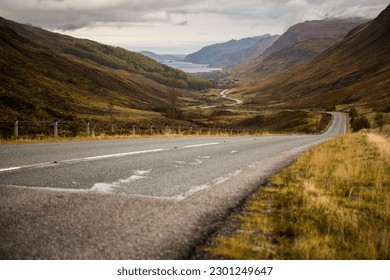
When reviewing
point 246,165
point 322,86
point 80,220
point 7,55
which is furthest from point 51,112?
point 322,86

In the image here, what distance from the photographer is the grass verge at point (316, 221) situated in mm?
3963

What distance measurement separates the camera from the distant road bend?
394 cm

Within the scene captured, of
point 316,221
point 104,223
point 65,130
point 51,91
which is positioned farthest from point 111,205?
point 51,91

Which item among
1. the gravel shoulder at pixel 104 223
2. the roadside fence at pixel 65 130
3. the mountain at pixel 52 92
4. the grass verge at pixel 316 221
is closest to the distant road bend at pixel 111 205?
the gravel shoulder at pixel 104 223

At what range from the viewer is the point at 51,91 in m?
88.8

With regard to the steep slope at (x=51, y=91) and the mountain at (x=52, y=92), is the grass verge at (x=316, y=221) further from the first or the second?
the mountain at (x=52, y=92)

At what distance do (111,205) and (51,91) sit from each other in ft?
301

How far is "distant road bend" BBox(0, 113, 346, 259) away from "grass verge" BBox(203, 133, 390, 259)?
493 mm

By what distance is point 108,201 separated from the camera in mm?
5574

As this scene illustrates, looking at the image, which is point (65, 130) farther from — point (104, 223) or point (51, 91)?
point (51, 91)

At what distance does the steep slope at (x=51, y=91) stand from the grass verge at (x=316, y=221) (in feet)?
139

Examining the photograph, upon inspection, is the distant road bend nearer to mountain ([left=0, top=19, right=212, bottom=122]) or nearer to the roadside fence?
the roadside fence
